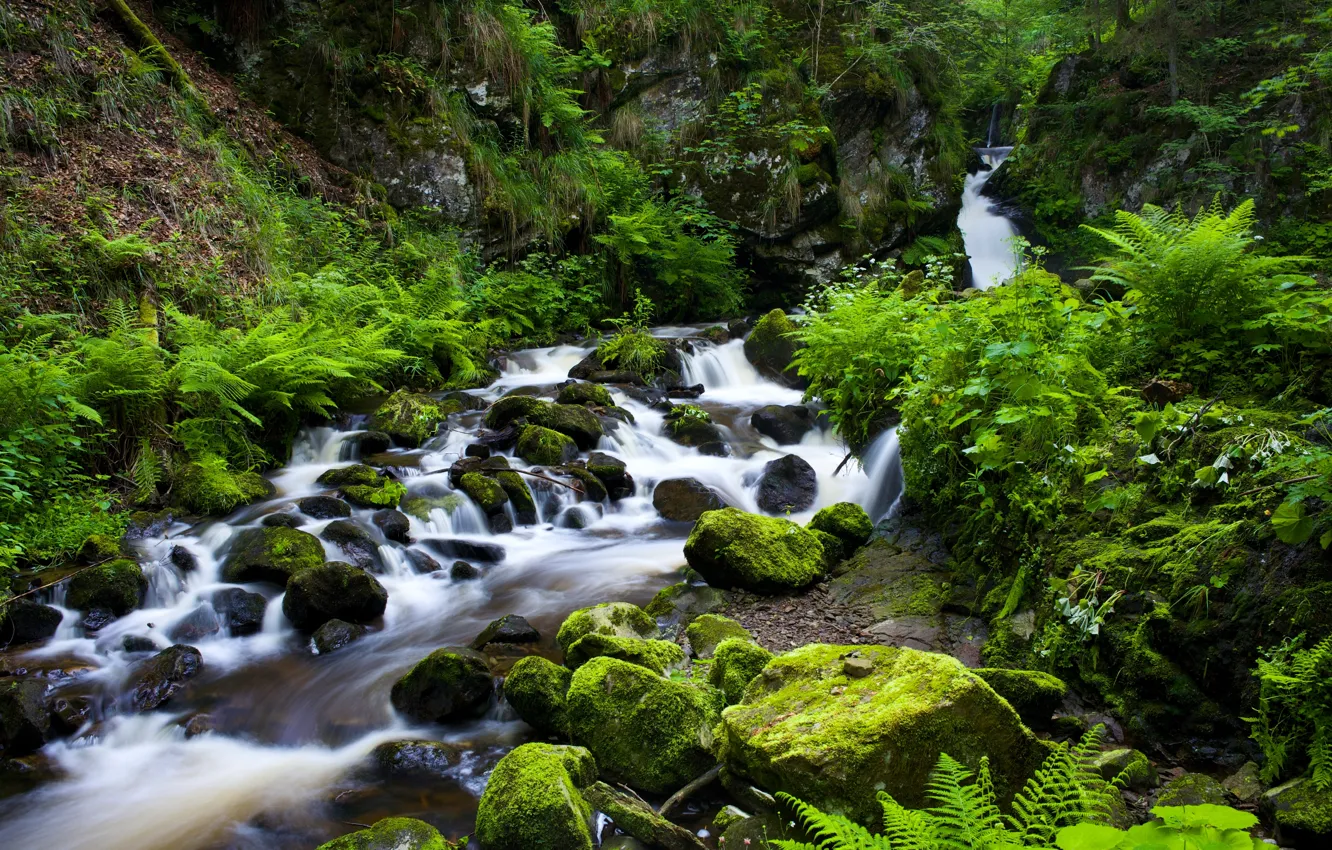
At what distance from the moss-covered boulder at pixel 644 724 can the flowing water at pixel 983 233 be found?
16242 mm

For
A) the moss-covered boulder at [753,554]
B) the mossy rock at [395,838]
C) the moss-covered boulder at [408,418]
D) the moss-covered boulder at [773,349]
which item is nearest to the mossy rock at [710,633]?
the moss-covered boulder at [753,554]

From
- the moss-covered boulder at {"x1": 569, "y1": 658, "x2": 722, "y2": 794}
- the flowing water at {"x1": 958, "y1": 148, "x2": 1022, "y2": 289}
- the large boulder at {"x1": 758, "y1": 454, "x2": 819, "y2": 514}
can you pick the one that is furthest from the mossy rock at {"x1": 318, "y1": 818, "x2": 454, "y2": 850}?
the flowing water at {"x1": 958, "y1": 148, "x2": 1022, "y2": 289}

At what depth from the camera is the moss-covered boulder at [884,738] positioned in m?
2.74

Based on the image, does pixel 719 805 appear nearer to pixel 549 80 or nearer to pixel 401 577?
pixel 401 577

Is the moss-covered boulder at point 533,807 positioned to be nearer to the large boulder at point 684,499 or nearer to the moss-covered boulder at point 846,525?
the moss-covered boulder at point 846,525

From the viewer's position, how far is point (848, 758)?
2.75m

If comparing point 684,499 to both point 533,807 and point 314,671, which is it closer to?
point 314,671

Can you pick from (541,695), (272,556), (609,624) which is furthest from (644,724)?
(272,556)

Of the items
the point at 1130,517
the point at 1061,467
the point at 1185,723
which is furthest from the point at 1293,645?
the point at 1061,467

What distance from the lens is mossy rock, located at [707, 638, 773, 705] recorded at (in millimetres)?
3969

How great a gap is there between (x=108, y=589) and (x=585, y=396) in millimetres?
5725

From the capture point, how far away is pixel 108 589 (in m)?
5.48

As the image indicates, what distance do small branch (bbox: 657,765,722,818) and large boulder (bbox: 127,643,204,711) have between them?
345 cm

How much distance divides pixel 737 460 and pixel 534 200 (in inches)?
303
